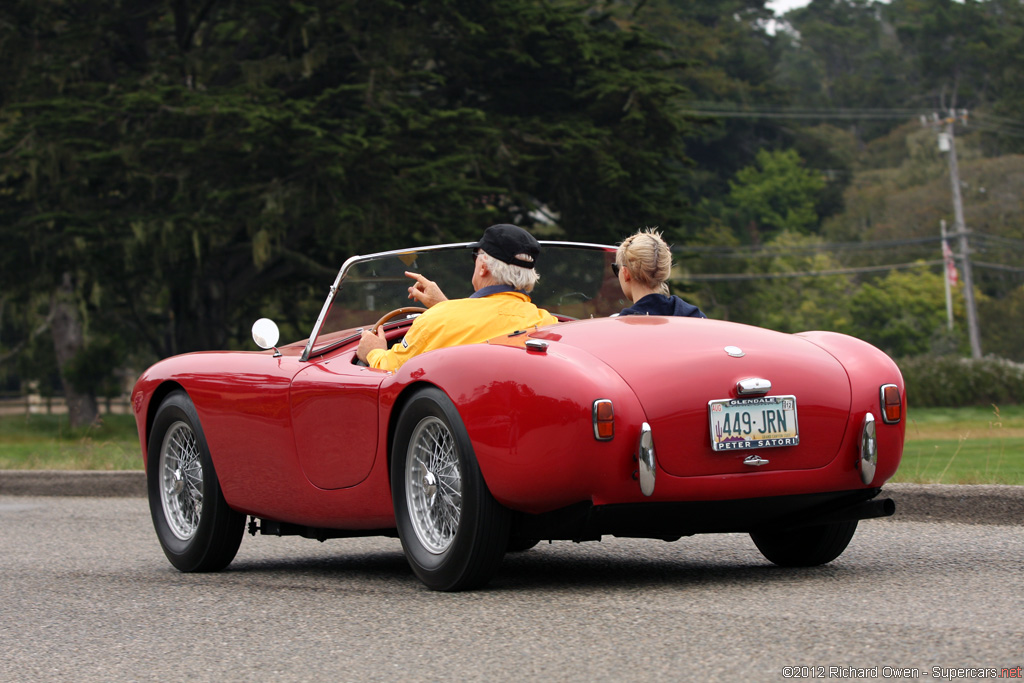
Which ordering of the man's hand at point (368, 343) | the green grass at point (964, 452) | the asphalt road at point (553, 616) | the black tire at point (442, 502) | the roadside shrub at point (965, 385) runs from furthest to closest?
the roadside shrub at point (965, 385)
the green grass at point (964, 452)
the man's hand at point (368, 343)
the black tire at point (442, 502)
the asphalt road at point (553, 616)

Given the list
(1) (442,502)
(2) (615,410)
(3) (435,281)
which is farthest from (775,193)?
(2) (615,410)

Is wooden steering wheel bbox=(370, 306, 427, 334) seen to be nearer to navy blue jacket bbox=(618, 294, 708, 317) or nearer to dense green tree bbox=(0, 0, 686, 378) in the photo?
navy blue jacket bbox=(618, 294, 708, 317)

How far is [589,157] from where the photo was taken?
80.6ft

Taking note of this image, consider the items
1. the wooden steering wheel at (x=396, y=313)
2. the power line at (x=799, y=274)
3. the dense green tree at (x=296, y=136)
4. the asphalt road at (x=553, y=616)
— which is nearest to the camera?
the asphalt road at (x=553, y=616)

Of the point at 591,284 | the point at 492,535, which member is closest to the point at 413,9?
the point at 591,284

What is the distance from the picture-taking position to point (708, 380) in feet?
14.8

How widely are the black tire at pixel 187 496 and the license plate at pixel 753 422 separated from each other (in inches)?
102

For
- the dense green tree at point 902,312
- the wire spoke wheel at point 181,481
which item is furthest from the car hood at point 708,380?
the dense green tree at point 902,312

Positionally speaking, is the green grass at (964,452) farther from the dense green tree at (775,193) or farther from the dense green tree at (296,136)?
the dense green tree at (775,193)

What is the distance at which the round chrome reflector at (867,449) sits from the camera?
468 cm

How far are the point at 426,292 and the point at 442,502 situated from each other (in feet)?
4.67

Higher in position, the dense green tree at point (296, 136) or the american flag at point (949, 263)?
the dense green tree at point (296, 136)

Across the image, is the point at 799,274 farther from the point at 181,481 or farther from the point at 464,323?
the point at 464,323

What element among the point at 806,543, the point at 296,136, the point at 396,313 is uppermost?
the point at 296,136
